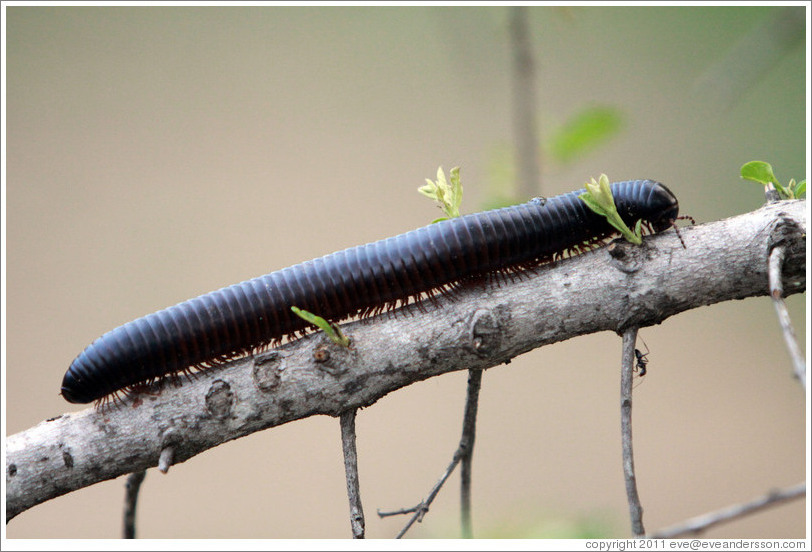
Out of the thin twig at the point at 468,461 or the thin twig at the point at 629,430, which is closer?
the thin twig at the point at 629,430

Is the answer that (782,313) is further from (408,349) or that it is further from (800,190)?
(408,349)

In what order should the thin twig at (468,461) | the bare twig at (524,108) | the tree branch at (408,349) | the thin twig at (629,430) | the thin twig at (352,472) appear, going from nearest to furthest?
the thin twig at (629,430)
the thin twig at (352,472)
the tree branch at (408,349)
the thin twig at (468,461)
the bare twig at (524,108)

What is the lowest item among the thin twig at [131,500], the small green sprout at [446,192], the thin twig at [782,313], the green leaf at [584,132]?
the thin twig at [131,500]

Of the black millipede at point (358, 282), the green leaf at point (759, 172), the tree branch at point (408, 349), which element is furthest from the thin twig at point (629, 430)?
the green leaf at point (759, 172)

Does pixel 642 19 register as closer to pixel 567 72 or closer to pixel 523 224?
pixel 567 72

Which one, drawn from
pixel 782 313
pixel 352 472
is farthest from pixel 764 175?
pixel 352 472

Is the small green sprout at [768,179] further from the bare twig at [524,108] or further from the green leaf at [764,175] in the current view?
the bare twig at [524,108]
